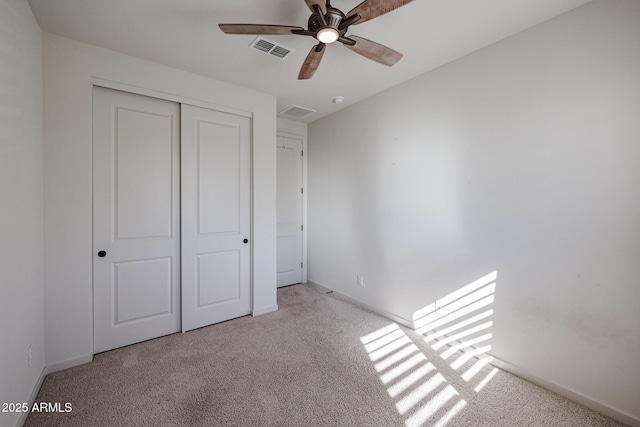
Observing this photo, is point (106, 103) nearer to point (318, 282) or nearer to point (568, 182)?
point (318, 282)

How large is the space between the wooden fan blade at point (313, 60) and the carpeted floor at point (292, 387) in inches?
92.7

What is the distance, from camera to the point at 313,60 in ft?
6.20

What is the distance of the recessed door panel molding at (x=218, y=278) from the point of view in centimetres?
279

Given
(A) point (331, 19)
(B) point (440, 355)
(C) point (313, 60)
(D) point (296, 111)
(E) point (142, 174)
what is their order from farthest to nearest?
1. (D) point (296, 111)
2. (E) point (142, 174)
3. (B) point (440, 355)
4. (C) point (313, 60)
5. (A) point (331, 19)

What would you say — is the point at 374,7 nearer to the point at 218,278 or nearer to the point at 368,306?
the point at 218,278

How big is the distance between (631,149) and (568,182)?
0.33 m

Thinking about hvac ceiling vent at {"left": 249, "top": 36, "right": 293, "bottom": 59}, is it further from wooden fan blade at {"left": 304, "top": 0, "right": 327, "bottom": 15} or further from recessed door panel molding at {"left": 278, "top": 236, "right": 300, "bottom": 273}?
recessed door panel molding at {"left": 278, "top": 236, "right": 300, "bottom": 273}

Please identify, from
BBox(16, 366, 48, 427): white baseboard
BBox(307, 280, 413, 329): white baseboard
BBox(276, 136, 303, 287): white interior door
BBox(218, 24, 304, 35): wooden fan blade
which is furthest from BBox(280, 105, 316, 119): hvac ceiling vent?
BBox(16, 366, 48, 427): white baseboard

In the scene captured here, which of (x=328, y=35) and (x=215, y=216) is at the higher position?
(x=328, y=35)

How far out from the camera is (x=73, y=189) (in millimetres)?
2109

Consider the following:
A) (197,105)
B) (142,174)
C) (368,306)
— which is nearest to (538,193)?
(368,306)

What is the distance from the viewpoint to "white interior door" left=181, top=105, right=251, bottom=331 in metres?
2.68

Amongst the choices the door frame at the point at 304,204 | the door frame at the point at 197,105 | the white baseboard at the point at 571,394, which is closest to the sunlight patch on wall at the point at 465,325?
the white baseboard at the point at 571,394

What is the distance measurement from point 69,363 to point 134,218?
4.05 feet
